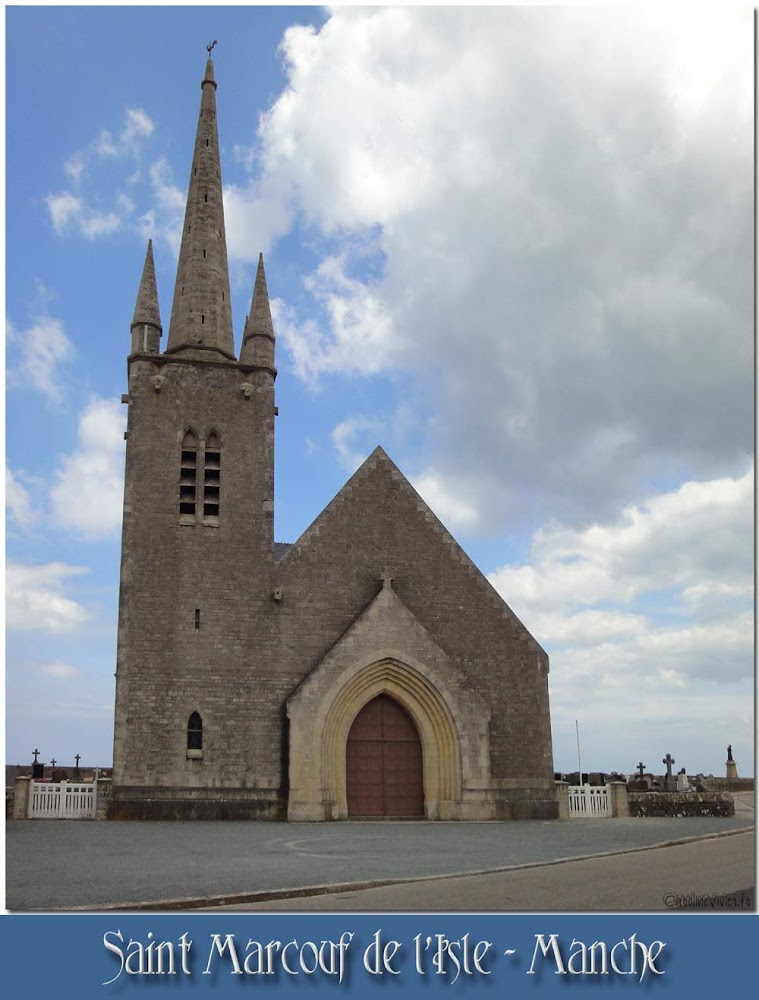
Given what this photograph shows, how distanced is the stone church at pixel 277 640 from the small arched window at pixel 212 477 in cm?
5

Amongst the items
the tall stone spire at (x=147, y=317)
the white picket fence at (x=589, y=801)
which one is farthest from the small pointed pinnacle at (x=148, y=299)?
the white picket fence at (x=589, y=801)

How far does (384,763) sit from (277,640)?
3.88 m

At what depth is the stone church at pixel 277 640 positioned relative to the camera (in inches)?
899

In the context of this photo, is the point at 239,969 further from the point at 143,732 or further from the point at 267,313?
the point at 267,313

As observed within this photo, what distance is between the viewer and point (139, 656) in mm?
23062

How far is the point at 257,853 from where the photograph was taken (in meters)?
13.8

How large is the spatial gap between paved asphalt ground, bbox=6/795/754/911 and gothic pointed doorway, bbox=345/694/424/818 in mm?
2110

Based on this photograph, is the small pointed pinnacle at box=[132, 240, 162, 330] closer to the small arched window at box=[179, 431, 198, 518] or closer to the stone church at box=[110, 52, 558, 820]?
the stone church at box=[110, 52, 558, 820]

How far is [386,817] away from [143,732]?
5.88 m

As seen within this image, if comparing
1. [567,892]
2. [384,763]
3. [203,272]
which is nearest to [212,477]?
[203,272]

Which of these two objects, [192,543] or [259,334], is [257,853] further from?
[259,334]

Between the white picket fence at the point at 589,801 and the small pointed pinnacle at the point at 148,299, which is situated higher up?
the small pointed pinnacle at the point at 148,299

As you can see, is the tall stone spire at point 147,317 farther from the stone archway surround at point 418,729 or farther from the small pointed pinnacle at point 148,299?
the stone archway surround at point 418,729

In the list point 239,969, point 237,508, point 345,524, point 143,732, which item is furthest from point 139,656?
point 239,969
